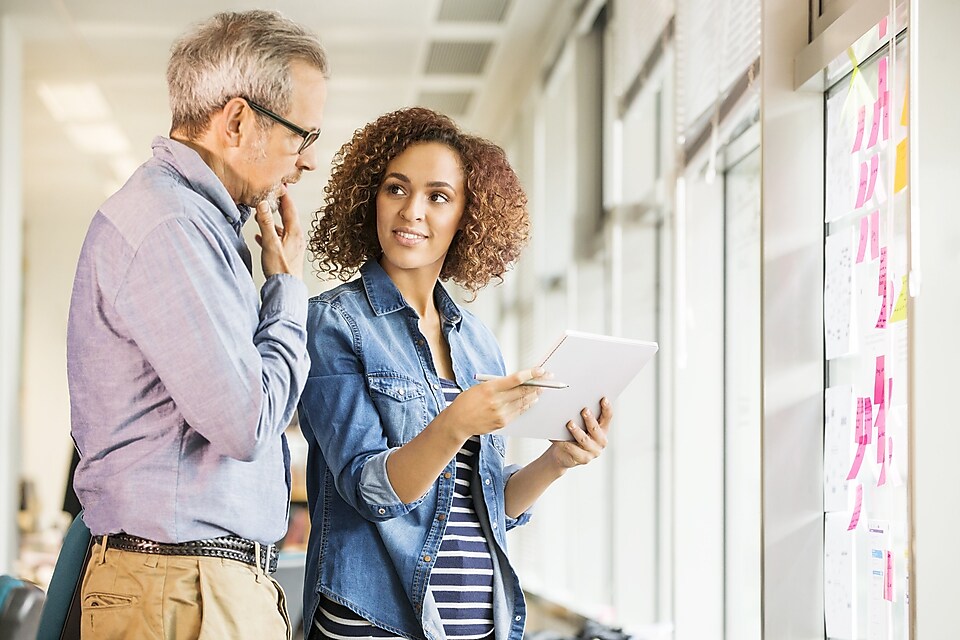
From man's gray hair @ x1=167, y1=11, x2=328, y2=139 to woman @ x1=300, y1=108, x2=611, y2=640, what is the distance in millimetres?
341

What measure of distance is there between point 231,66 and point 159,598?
0.69 metres

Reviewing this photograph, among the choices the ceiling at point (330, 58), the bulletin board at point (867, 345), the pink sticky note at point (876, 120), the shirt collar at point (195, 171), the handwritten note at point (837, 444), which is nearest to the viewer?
the shirt collar at point (195, 171)

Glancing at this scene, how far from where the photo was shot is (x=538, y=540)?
228 inches

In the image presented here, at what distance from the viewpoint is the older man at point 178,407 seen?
4.15 ft

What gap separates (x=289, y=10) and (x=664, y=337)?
2643mm

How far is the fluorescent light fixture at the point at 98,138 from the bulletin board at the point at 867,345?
584 centimetres

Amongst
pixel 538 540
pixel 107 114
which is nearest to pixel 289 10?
pixel 107 114

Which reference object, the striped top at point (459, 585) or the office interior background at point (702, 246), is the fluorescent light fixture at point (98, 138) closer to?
the office interior background at point (702, 246)

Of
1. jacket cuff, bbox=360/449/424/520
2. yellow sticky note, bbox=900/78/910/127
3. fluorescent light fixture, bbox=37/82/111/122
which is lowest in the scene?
jacket cuff, bbox=360/449/424/520

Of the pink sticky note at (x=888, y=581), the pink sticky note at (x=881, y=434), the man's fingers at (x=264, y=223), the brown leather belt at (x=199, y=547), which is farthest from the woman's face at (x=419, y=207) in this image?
the pink sticky note at (x=888, y=581)

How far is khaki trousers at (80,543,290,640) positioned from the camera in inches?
50.0

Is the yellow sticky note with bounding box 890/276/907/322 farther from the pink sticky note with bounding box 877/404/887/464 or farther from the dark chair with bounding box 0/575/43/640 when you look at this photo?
the dark chair with bounding box 0/575/43/640

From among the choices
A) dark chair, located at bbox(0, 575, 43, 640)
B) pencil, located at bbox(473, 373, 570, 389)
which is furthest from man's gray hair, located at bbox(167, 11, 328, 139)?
dark chair, located at bbox(0, 575, 43, 640)

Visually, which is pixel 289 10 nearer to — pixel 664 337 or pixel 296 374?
pixel 664 337
